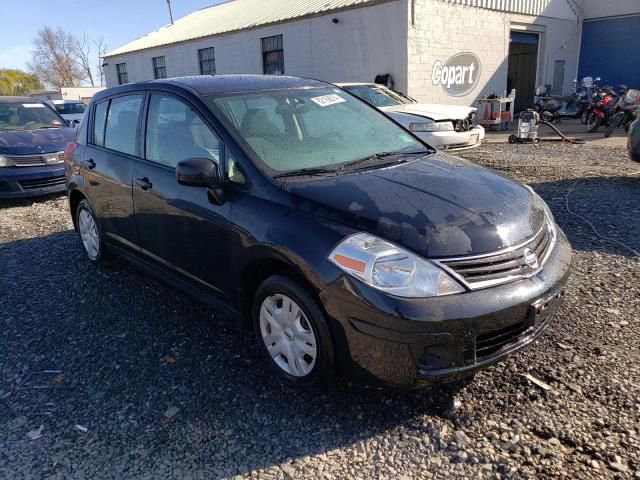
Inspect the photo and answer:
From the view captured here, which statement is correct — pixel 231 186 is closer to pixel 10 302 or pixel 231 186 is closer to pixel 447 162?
pixel 447 162

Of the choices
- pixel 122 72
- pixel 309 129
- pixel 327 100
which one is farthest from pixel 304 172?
pixel 122 72

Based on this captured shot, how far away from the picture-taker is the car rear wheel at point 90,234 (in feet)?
15.1

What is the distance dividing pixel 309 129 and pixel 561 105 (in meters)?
15.6

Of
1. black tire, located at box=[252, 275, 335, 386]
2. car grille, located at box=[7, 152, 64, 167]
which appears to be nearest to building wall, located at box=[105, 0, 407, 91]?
car grille, located at box=[7, 152, 64, 167]

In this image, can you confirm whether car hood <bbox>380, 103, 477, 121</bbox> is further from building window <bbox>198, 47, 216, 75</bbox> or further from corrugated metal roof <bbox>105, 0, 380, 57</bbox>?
building window <bbox>198, 47, 216, 75</bbox>

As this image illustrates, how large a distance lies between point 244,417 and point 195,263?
1117mm

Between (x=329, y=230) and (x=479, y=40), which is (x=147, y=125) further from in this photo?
(x=479, y=40)

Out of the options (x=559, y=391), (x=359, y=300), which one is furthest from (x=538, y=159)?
(x=359, y=300)

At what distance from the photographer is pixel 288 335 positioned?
270 cm

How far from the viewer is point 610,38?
19.6m

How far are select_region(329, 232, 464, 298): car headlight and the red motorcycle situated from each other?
13.8 m

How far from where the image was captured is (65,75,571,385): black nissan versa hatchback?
227 cm

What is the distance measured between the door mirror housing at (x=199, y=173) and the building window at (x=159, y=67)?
2426cm

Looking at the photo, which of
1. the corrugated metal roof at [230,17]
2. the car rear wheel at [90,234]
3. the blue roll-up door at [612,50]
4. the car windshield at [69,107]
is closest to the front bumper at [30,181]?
the car rear wheel at [90,234]
